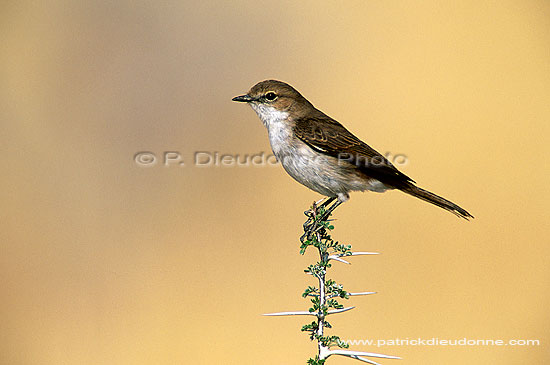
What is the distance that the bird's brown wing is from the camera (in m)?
4.75

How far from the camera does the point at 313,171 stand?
4730 mm

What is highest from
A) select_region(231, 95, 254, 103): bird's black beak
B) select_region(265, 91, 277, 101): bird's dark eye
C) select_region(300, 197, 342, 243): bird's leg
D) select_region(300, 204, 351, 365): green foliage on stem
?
select_region(265, 91, 277, 101): bird's dark eye

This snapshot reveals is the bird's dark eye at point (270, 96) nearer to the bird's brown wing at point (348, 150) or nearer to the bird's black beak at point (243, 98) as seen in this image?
the bird's black beak at point (243, 98)

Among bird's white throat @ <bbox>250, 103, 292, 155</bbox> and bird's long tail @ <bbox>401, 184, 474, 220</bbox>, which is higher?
bird's white throat @ <bbox>250, 103, 292, 155</bbox>

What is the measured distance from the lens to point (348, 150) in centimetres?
488

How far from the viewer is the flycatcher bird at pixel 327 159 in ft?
15.5

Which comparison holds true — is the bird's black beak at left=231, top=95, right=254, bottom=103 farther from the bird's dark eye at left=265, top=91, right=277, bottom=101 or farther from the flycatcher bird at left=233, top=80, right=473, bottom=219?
the bird's dark eye at left=265, top=91, right=277, bottom=101

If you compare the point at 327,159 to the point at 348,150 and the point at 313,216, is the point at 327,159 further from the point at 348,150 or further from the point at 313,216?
the point at 313,216

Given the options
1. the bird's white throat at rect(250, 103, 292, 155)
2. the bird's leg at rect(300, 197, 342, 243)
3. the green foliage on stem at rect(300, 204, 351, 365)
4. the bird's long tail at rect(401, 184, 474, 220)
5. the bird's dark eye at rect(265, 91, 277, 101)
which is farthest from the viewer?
the bird's dark eye at rect(265, 91, 277, 101)

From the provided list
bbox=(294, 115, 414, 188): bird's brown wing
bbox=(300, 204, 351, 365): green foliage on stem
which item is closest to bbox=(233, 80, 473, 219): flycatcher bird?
bbox=(294, 115, 414, 188): bird's brown wing

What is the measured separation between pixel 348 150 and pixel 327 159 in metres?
0.25

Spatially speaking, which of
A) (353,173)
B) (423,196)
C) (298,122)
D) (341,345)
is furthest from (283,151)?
(341,345)

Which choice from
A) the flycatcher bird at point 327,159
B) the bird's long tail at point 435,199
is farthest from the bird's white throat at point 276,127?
the bird's long tail at point 435,199

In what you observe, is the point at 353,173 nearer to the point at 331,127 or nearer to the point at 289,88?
the point at 331,127
